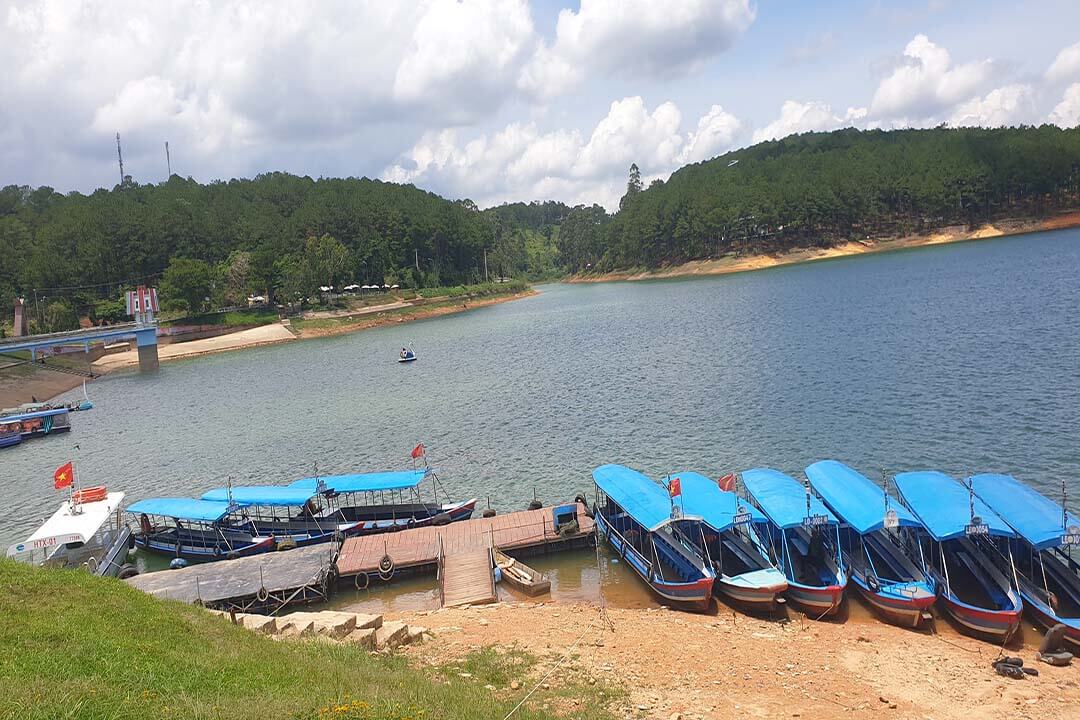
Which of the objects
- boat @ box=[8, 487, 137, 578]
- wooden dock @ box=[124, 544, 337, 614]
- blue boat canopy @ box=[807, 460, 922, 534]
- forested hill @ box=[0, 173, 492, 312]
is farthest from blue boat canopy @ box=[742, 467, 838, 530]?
forested hill @ box=[0, 173, 492, 312]

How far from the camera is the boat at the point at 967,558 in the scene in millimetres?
20312

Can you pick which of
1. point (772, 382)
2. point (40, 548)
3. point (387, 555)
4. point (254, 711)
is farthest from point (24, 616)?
point (772, 382)

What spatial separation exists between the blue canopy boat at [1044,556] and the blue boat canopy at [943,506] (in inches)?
15.7

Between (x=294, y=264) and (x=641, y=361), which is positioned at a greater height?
(x=294, y=264)

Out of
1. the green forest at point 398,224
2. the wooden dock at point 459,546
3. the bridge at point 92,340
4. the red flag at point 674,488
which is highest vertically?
the green forest at point 398,224

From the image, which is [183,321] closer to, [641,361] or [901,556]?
[641,361]

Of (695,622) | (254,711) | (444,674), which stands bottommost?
(695,622)

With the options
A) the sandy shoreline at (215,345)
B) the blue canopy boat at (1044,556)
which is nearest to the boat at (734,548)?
the blue canopy boat at (1044,556)

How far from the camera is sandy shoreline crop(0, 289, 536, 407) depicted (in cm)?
8388

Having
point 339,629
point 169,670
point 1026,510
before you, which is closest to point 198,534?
point 339,629

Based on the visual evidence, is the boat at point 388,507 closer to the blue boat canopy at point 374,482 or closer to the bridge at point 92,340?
the blue boat canopy at point 374,482

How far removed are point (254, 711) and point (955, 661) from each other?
17.1 m

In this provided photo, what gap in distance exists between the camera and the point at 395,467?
41406mm

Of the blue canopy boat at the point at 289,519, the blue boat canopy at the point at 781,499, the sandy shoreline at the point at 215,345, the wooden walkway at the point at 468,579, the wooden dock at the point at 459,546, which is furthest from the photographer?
the sandy shoreline at the point at 215,345
